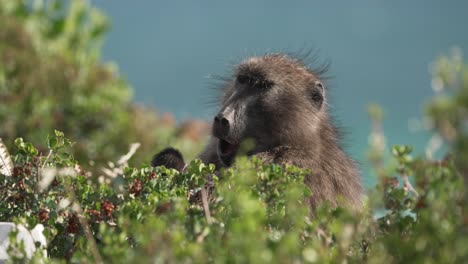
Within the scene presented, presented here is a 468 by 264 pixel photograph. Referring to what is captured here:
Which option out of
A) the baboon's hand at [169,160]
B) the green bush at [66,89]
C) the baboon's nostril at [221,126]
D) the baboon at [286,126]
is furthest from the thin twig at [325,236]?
the green bush at [66,89]

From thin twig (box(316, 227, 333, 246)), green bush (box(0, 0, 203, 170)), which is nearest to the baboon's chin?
thin twig (box(316, 227, 333, 246))

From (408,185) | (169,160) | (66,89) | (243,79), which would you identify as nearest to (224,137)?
(169,160)

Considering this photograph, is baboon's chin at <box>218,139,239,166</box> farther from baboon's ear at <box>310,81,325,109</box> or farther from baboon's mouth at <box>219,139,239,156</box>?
baboon's ear at <box>310,81,325,109</box>

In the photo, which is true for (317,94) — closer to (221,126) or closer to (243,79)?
(243,79)

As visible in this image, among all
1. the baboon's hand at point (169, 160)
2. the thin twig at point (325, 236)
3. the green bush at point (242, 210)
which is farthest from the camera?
the baboon's hand at point (169, 160)

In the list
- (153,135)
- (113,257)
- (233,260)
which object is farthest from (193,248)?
(153,135)

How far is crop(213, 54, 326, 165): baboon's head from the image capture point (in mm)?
4566

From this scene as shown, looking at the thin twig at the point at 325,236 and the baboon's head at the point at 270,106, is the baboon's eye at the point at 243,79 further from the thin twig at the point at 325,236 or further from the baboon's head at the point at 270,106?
the thin twig at the point at 325,236

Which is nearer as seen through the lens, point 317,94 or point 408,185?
point 408,185

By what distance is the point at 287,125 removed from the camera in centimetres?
475

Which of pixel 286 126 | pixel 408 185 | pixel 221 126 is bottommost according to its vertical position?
pixel 408 185

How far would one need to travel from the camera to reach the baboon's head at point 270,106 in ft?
15.0

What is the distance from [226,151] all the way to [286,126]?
1.36 ft

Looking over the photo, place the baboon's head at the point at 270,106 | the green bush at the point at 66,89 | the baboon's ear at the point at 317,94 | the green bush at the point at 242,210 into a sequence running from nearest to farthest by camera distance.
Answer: the green bush at the point at 242,210
the baboon's head at the point at 270,106
the baboon's ear at the point at 317,94
the green bush at the point at 66,89
